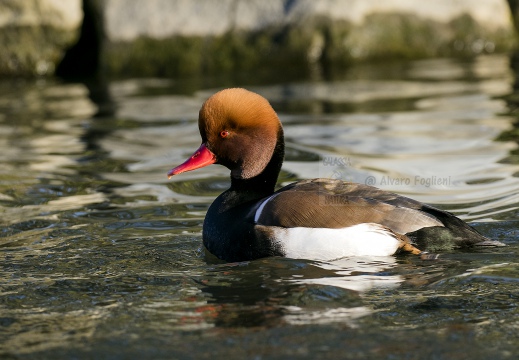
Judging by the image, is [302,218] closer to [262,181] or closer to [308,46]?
[262,181]

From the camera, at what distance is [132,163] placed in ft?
23.3

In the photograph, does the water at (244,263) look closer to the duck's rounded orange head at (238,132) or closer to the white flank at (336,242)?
the white flank at (336,242)

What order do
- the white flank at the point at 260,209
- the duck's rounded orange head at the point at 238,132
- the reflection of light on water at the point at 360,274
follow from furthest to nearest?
the duck's rounded orange head at the point at 238,132
the white flank at the point at 260,209
the reflection of light on water at the point at 360,274

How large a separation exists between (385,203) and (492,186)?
1735mm

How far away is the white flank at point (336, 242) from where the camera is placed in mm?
4309

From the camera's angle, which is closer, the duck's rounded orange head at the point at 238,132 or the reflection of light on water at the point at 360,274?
the reflection of light on water at the point at 360,274

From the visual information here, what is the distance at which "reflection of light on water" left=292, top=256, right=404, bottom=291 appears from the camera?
13.2ft

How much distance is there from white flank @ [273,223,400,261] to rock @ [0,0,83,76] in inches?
335

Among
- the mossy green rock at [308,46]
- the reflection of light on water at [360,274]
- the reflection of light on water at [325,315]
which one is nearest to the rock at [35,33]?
the mossy green rock at [308,46]

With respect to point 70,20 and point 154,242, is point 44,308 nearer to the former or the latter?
point 154,242

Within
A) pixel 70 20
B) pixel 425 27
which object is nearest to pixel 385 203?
pixel 425 27

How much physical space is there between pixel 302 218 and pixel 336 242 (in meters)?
0.20

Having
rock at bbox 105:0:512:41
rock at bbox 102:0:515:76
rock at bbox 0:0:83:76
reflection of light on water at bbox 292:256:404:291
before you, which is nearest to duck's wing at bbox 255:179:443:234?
reflection of light on water at bbox 292:256:404:291

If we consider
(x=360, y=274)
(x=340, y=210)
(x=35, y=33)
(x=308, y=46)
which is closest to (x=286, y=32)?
(x=308, y=46)
